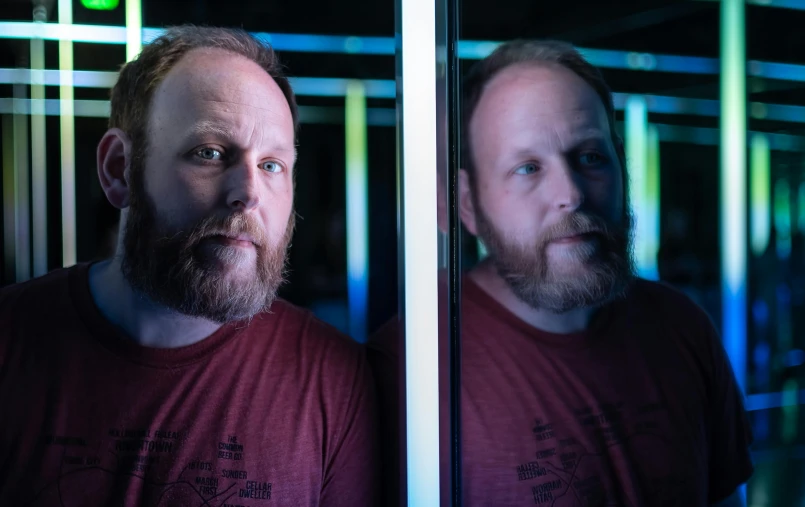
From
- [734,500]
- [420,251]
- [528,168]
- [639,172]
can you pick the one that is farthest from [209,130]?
[734,500]

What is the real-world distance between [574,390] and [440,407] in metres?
0.31

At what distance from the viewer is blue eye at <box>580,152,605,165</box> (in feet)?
4.22

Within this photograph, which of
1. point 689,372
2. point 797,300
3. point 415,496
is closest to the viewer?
point 797,300

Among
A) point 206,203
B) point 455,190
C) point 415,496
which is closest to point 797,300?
point 455,190

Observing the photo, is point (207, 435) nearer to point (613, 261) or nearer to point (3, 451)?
point (3, 451)

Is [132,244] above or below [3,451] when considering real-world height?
above

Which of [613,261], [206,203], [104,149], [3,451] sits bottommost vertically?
[3,451]

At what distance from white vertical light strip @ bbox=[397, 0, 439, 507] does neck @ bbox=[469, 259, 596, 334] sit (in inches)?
4.3

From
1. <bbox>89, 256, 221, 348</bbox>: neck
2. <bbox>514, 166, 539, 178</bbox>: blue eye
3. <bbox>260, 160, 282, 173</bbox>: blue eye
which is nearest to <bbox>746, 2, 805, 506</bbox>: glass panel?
<bbox>514, 166, 539, 178</bbox>: blue eye

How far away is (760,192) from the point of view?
119 centimetres

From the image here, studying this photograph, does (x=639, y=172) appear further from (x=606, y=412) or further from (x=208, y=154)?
(x=208, y=154)

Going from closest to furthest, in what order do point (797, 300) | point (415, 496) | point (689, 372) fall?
point (797, 300) → point (689, 372) → point (415, 496)

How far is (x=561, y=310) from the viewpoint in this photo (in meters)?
1.35

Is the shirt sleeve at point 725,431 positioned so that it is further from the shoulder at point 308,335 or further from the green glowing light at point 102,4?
the green glowing light at point 102,4
